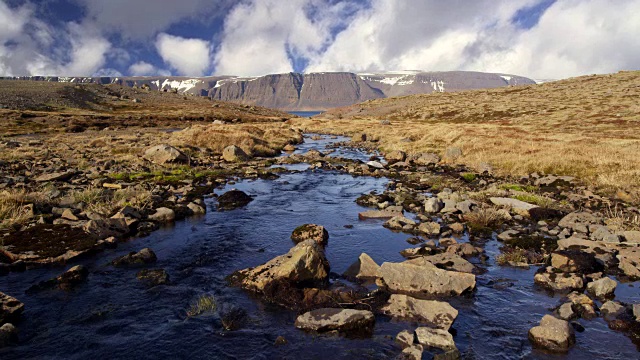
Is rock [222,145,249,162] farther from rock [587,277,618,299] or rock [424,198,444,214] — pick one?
rock [587,277,618,299]

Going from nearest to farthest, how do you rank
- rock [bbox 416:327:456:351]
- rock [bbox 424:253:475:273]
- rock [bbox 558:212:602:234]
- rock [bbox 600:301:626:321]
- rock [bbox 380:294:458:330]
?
1. rock [bbox 416:327:456:351]
2. rock [bbox 380:294:458:330]
3. rock [bbox 600:301:626:321]
4. rock [bbox 424:253:475:273]
5. rock [bbox 558:212:602:234]

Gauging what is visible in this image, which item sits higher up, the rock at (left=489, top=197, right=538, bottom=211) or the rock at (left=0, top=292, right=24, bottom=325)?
the rock at (left=489, top=197, right=538, bottom=211)

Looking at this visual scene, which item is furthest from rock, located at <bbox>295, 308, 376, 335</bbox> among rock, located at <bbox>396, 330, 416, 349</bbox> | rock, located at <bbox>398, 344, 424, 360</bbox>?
rock, located at <bbox>398, 344, 424, 360</bbox>

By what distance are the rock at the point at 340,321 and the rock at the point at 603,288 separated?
656cm

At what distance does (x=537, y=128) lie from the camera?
212 ft

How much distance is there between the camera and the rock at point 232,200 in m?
20.0

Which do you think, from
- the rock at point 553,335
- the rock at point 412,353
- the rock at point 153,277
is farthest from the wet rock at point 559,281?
the rock at point 153,277

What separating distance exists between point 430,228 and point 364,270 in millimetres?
5534

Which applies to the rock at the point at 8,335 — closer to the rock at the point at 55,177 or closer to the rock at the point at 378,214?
the rock at the point at 378,214

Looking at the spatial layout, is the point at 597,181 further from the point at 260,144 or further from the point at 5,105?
the point at 5,105

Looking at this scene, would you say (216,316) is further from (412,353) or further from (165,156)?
(165,156)

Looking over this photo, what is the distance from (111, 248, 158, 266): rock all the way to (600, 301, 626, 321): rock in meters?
13.5

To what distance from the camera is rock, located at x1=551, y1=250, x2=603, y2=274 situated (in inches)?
451

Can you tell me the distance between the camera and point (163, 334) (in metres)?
8.59
